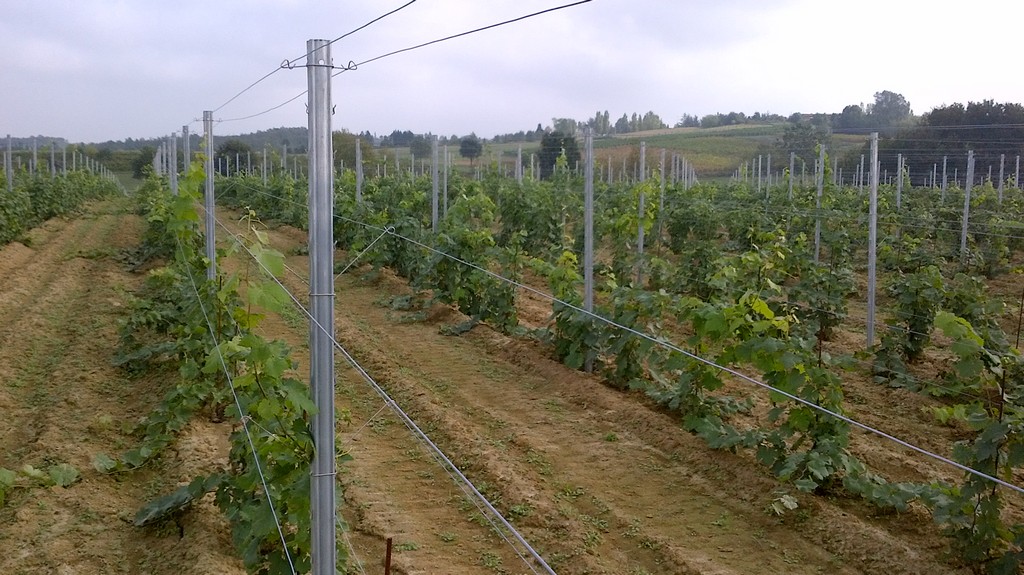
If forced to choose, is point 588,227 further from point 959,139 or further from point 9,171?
point 959,139

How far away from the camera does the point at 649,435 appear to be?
7.29m

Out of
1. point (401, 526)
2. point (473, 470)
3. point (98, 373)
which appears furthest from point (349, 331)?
point (401, 526)

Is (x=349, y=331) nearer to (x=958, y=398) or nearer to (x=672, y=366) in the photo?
(x=672, y=366)

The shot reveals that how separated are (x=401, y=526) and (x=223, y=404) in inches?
115

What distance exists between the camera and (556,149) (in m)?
32.6

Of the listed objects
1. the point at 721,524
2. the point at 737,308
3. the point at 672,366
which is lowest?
the point at 721,524

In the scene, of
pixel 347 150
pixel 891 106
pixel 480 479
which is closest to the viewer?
pixel 480 479

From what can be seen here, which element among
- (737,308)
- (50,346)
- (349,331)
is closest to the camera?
(737,308)

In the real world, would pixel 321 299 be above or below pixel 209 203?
below

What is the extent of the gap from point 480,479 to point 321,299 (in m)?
3.11

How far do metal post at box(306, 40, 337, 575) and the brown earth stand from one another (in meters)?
0.97

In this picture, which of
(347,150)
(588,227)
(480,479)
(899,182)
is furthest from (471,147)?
(480,479)

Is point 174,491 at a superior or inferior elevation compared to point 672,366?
inferior

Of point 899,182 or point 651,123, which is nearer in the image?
point 899,182
